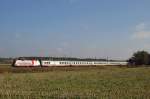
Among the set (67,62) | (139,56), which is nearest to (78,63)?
(67,62)

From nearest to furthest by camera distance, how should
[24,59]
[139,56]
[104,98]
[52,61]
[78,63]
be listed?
[104,98]
[24,59]
[52,61]
[78,63]
[139,56]

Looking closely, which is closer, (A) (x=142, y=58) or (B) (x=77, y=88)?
(B) (x=77, y=88)

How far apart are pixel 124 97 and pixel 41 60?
263 feet

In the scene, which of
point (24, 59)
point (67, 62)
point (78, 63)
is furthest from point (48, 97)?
point (78, 63)

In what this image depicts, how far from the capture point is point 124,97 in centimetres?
1591

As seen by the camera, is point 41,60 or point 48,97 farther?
point 41,60

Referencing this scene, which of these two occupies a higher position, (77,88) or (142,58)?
(142,58)

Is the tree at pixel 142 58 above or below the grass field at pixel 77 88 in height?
above

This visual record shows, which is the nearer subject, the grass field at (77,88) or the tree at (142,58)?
the grass field at (77,88)

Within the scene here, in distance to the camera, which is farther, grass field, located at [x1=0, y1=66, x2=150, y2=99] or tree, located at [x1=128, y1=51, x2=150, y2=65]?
tree, located at [x1=128, y1=51, x2=150, y2=65]

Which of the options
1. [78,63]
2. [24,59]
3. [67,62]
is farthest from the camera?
[78,63]

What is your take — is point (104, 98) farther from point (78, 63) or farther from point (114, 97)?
point (78, 63)

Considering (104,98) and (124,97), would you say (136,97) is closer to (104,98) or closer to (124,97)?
(124,97)

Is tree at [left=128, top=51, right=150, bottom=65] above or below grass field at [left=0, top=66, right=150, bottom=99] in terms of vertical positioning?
above
